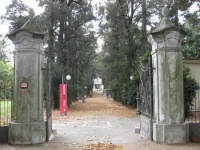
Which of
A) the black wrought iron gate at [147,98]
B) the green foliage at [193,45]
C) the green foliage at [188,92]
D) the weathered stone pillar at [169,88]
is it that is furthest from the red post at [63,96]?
the green foliage at [193,45]

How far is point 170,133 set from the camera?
8711 mm

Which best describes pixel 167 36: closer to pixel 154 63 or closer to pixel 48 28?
pixel 154 63

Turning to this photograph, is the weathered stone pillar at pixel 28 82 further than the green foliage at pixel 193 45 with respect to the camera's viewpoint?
No

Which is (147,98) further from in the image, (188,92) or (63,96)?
(63,96)

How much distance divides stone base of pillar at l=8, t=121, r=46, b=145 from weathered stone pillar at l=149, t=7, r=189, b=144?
3.86m

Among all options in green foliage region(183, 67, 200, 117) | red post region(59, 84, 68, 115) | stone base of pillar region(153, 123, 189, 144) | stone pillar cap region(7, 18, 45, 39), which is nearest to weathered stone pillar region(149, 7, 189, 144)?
stone base of pillar region(153, 123, 189, 144)

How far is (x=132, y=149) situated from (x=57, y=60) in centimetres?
1726

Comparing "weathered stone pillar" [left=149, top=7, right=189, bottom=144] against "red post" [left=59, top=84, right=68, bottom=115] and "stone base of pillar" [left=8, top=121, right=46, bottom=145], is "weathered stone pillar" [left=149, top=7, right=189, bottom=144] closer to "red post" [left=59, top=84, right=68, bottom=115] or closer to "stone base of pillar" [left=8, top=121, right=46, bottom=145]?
"stone base of pillar" [left=8, top=121, right=46, bottom=145]

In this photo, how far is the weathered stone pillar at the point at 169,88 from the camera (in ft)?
28.8

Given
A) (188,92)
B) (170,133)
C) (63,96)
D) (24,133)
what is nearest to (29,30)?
(24,133)

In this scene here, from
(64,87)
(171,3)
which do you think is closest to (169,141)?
(64,87)

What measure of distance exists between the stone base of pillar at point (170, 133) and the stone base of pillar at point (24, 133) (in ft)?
12.7

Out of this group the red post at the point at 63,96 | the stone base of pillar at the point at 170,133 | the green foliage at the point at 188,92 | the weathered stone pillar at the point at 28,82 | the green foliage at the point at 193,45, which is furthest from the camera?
the green foliage at the point at 193,45

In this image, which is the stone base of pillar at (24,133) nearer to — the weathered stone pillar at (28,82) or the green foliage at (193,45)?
the weathered stone pillar at (28,82)
